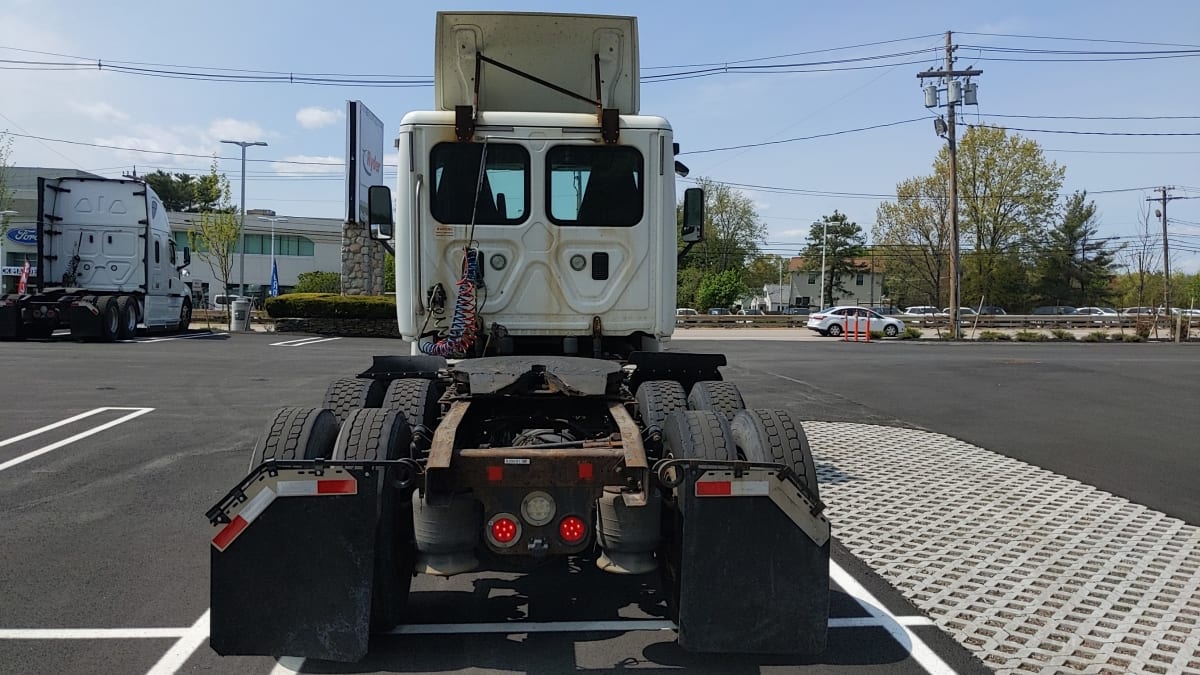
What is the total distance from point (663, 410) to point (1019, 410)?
34.5ft

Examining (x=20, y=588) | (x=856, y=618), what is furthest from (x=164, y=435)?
(x=856, y=618)

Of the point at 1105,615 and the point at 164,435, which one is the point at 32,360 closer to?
the point at 164,435

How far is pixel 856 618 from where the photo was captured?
14.8 feet

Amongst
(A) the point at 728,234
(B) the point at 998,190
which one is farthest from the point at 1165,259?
(A) the point at 728,234

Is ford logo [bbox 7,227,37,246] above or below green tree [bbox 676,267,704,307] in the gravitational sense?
above

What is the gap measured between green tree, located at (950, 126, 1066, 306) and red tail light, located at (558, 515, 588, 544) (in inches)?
2572

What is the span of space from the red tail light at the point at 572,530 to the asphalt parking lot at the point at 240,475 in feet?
2.06

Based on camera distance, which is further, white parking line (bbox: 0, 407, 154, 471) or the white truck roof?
white parking line (bbox: 0, 407, 154, 471)

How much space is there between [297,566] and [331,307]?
2616 centimetres

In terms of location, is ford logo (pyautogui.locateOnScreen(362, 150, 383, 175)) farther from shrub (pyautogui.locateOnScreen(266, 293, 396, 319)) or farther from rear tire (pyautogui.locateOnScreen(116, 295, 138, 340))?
rear tire (pyautogui.locateOnScreen(116, 295, 138, 340))

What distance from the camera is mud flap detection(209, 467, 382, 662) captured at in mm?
3408

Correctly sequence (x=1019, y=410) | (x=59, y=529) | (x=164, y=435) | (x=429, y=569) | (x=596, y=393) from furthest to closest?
(x=1019, y=410) → (x=164, y=435) → (x=59, y=529) → (x=596, y=393) → (x=429, y=569)

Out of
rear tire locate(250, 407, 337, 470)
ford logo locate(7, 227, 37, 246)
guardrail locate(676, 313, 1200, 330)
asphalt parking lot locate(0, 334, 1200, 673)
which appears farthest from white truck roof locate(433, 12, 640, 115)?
ford logo locate(7, 227, 37, 246)

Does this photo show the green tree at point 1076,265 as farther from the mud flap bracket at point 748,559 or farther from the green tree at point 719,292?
the mud flap bracket at point 748,559
